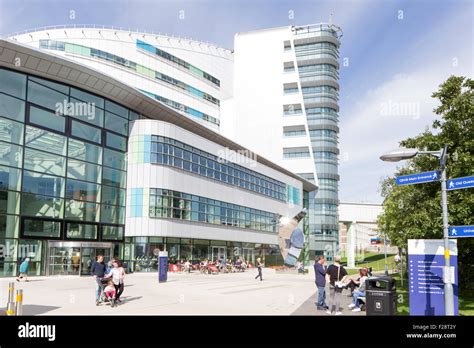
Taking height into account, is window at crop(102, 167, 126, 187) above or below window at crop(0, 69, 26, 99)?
below

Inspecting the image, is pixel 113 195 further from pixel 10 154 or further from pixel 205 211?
pixel 205 211

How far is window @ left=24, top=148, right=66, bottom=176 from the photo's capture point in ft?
101

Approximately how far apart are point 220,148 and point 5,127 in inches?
962

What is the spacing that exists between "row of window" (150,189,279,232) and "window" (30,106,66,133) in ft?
29.8

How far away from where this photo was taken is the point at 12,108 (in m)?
29.8

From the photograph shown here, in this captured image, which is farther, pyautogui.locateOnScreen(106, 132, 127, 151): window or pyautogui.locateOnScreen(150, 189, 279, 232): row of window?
pyautogui.locateOnScreen(150, 189, 279, 232): row of window

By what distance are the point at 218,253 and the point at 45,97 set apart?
24.3 meters

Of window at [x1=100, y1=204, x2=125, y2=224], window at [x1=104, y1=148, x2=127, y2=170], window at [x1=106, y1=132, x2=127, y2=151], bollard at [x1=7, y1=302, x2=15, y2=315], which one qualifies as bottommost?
bollard at [x1=7, y1=302, x2=15, y2=315]

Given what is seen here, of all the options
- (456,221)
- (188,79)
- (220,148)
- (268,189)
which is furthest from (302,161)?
(456,221)

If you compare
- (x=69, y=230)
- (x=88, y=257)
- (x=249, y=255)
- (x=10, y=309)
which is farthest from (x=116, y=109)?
(x=10, y=309)

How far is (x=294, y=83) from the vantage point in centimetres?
8088

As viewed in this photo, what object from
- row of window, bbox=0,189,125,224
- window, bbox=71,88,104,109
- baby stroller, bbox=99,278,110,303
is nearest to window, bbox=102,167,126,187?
row of window, bbox=0,189,125,224

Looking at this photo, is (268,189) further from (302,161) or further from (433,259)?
(433,259)

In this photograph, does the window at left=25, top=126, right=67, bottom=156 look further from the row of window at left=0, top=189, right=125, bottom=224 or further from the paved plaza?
the paved plaza
